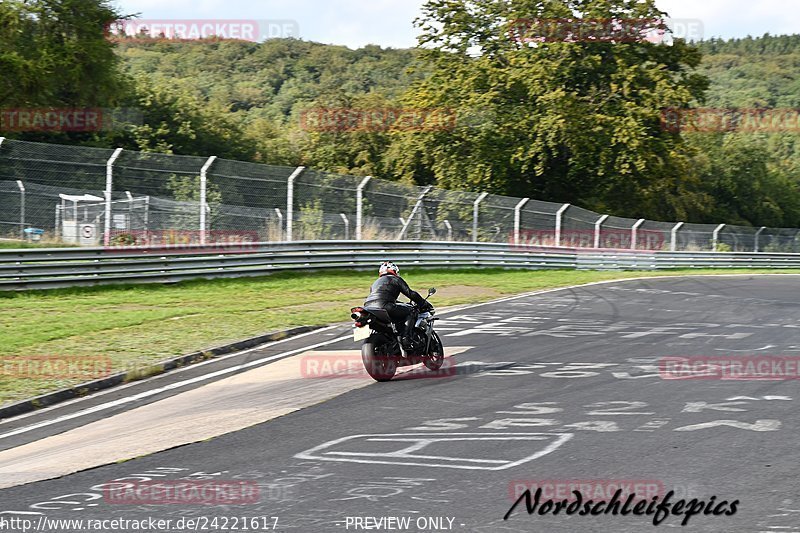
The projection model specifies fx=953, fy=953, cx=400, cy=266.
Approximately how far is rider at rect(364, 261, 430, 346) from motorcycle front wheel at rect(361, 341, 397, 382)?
0.35 metres

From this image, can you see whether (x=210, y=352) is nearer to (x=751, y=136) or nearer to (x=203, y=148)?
(x=203, y=148)

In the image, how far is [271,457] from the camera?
8.12 m

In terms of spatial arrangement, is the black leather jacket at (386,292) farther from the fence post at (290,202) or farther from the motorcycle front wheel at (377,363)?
the fence post at (290,202)

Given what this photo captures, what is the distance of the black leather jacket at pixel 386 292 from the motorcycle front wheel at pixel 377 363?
51 cm

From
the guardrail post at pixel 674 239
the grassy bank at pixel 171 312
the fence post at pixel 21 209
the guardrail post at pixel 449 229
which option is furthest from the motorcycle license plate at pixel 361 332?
the guardrail post at pixel 674 239

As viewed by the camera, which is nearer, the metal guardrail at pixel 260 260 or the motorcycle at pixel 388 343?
the motorcycle at pixel 388 343

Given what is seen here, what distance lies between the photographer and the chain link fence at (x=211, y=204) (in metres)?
20.5

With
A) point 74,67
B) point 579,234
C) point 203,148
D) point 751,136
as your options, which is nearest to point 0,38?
point 74,67

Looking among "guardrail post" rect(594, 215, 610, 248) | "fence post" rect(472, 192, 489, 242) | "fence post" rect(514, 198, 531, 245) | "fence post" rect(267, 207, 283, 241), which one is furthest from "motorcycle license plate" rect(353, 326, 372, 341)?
"guardrail post" rect(594, 215, 610, 248)

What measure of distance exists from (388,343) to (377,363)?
289mm

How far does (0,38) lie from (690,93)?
30868mm

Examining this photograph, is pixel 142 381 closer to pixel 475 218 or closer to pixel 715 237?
pixel 475 218

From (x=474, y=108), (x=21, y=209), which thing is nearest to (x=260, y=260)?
(x=21, y=209)

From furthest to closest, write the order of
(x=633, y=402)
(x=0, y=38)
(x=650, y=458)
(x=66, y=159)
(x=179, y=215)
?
(x=0, y=38) < (x=179, y=215) < (x=66, y=159) < (x=633, y=402) < (x=650, y=458)
